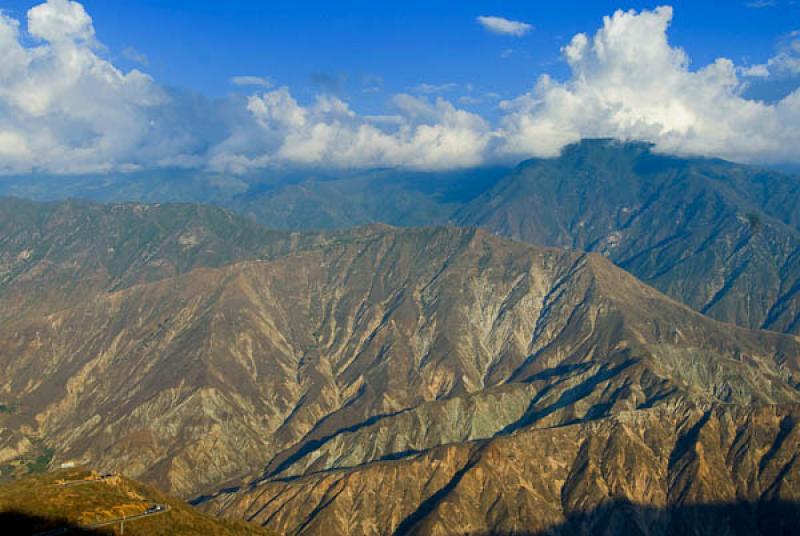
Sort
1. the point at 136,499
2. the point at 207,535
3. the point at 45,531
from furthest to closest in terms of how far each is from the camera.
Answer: the point at 136,499 → the point at 207,535 → the point at 45,531

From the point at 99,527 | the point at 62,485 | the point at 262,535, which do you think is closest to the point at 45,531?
the point at 99,527

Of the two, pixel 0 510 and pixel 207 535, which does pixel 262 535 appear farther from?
pixel 0 510

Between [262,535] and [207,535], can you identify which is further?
[262,535]

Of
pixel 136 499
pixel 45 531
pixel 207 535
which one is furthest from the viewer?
pixel 136 499

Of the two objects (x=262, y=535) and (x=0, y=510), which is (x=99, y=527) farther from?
(x=262, y=535)

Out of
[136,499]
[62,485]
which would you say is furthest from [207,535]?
[62,485]

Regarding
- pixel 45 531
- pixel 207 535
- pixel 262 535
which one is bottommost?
pixel 262 535

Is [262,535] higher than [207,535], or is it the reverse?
[207,535]

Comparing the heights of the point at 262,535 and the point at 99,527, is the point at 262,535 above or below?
below
